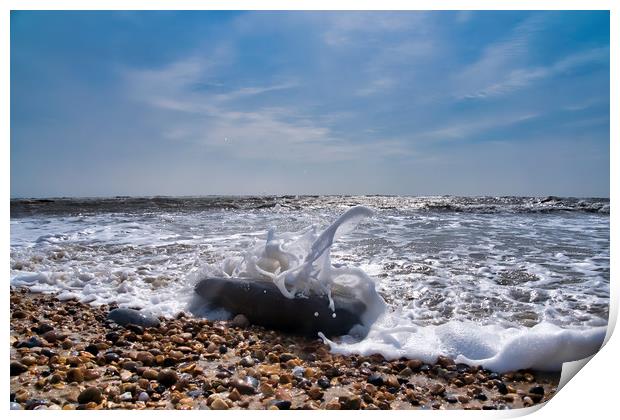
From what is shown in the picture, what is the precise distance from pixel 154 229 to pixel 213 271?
546cm

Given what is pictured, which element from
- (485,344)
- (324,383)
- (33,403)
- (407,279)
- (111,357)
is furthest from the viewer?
(407,279)

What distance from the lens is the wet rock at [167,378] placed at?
7.89 ft

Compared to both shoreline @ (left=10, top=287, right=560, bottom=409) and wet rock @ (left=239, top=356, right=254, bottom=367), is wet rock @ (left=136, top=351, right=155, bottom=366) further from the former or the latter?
wet rock @ (left=239, top=356, right=254, bottom=367)

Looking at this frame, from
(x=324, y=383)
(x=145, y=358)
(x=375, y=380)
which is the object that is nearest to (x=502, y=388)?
(x=375, y=380)

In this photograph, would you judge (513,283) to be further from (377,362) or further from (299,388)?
(299,388)

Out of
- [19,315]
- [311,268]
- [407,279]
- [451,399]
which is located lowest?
[451,399]

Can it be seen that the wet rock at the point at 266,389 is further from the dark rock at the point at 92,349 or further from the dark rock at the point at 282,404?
the dark rock at the point at 92,349

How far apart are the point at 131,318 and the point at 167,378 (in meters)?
1.13

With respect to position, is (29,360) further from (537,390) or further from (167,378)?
(537,390)

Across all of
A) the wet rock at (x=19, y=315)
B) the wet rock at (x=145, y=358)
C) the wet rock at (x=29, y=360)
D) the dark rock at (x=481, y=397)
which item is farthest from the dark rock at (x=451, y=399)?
the wet rock at (x=19, y=315)

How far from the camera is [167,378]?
7.91 ft

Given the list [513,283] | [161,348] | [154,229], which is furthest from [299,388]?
[154,229]

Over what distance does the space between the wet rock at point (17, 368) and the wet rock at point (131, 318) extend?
Result: 33.2 inches

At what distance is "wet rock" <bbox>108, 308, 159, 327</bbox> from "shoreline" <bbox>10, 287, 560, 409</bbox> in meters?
0.11
